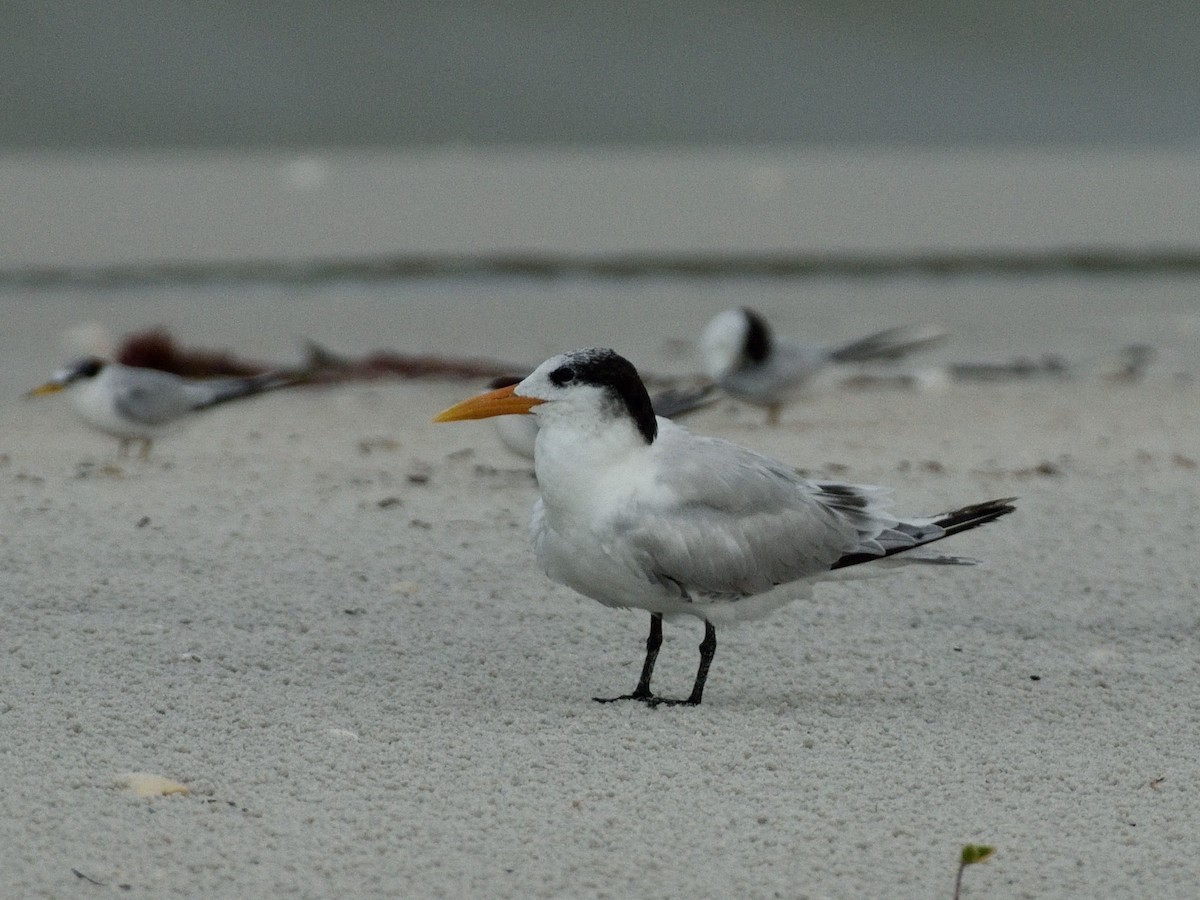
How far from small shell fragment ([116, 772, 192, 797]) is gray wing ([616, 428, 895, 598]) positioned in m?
0.92

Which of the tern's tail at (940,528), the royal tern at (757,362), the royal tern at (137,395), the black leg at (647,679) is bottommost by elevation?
the royal tern at (137,395)

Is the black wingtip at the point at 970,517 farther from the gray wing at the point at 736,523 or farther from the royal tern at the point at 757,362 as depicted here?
the royal tern at the point at 757,362

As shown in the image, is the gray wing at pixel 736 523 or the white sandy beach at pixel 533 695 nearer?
the white sandy beach at pixel 533 695

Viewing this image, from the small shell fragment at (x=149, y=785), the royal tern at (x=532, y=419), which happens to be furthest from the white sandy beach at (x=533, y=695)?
the royal tern at (x=532, y=419)

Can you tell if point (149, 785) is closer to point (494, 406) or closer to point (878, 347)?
point (494, 406)

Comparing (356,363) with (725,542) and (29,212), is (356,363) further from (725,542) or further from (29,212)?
(29,212)

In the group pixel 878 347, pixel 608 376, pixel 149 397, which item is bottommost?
pixel 149 397

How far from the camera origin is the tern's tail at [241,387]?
260 inches

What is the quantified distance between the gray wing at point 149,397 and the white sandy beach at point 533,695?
245 mm

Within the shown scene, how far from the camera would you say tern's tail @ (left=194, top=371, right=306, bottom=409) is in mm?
6594

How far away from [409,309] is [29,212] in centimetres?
592

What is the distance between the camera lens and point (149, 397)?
6410 mm

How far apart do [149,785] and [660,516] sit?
104 centimetres

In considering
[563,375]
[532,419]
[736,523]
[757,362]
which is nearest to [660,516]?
[736,523]
